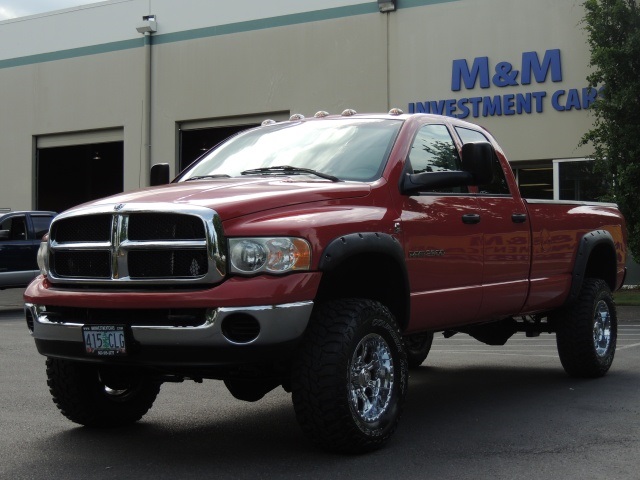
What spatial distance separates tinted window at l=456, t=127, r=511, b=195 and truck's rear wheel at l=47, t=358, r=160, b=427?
2896mm

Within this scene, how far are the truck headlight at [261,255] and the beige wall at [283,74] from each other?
16621 millimetres

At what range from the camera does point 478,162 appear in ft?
22.9

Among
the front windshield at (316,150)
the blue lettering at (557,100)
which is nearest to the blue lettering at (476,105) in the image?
the blue lettering at (557,100)

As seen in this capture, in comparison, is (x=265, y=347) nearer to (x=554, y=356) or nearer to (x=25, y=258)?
(x=554, y=356)

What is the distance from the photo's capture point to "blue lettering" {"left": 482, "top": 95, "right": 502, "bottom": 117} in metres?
22.1

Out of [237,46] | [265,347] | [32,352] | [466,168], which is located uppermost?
[237,46]

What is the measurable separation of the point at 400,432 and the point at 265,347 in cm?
153

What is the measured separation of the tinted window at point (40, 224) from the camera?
20.0 m

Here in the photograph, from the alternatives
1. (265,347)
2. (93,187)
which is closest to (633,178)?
(265,347)

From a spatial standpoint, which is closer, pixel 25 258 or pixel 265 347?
pixel 265 347

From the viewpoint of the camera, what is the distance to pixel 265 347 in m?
5.59

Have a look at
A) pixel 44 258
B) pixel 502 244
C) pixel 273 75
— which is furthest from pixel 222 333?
pixel 273 75

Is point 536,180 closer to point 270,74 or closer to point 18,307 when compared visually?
point 270,74

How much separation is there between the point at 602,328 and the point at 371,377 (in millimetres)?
3839
